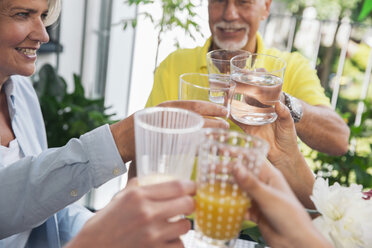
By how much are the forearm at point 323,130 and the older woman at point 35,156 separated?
0.95 m

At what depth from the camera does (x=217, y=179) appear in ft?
2.35

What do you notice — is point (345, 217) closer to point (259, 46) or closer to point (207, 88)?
point (207, 88)

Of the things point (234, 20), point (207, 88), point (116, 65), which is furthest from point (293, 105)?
point (116, 65)

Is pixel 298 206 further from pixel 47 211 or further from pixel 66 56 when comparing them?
pixel 66 56

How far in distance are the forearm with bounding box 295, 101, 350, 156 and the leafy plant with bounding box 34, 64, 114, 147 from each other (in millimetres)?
1484

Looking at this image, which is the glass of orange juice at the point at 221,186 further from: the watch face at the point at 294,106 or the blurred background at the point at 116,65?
the blurred background at the point at 116,65

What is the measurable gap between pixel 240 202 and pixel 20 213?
78 cm

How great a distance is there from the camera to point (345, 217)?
2.76ft

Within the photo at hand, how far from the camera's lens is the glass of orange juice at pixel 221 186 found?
0.70 m

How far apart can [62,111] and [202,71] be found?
1.17 m

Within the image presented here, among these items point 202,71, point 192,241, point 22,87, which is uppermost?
point 202,71

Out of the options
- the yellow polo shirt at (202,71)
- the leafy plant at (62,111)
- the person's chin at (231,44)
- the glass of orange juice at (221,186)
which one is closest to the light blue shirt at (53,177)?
the glass of orange juice at (221,186)

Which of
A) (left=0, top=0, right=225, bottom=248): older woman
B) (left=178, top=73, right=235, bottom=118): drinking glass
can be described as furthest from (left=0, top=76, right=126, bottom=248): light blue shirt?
(left=178, top=73, right=235, bottom=118): drinking glass

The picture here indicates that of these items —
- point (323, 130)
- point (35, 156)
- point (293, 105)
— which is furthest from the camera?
point (323, 130)
